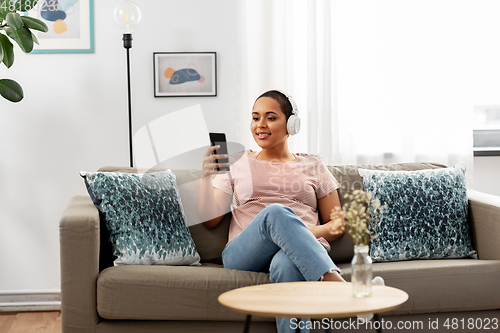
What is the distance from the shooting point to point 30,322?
7.90ft

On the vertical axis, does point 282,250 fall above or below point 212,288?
above

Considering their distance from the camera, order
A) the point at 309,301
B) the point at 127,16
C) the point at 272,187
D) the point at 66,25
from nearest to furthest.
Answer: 1. the point at 309,301
2. the point at 272,187
3. the point at 127,16
4. the point at 66,25

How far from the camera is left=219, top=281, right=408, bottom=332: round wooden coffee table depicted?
111 cm

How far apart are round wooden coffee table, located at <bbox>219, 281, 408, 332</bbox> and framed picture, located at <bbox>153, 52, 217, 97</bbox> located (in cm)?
157

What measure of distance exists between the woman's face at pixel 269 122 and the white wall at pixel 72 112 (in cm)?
62

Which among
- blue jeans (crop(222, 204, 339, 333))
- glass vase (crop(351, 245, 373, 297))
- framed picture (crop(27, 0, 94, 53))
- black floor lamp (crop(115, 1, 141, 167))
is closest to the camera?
glass vase (crop(351, 245, 373, 297))

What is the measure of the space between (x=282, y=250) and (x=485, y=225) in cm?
104

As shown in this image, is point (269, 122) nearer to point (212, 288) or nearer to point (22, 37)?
point (212, 288)

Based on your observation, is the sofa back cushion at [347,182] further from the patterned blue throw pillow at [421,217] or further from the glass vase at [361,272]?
the glass vase at [361,272]

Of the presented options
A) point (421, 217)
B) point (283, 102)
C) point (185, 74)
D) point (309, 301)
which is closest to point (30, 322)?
point (185, 74)

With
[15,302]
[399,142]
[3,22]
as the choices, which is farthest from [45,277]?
[399,142]

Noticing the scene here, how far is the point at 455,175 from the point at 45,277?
223cm

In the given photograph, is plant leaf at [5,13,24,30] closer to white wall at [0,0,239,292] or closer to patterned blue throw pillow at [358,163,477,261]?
white wall at [0,0,239,292]

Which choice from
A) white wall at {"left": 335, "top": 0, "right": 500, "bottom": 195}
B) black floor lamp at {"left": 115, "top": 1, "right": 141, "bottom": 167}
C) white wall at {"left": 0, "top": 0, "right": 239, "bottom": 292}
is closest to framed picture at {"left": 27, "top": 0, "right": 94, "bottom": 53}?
white wall at {"left": 0, "top": 0, "right": 239, "bottom": 292}
